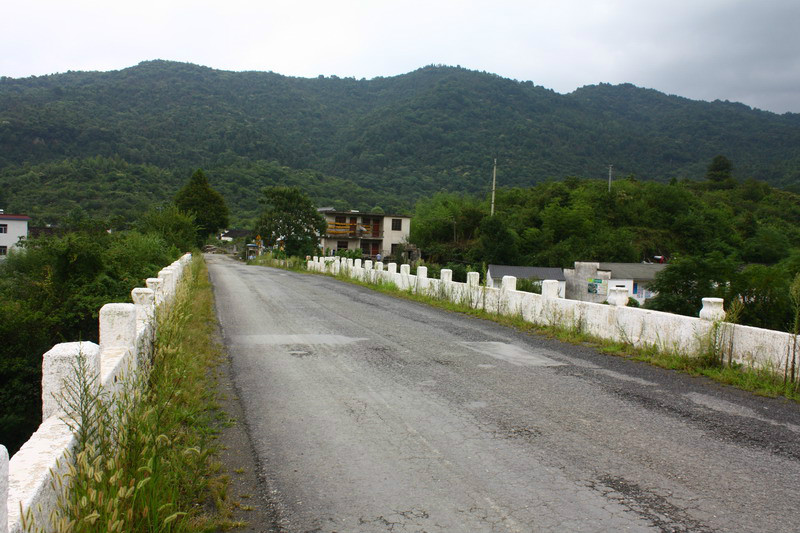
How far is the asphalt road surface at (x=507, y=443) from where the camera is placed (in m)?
3.61

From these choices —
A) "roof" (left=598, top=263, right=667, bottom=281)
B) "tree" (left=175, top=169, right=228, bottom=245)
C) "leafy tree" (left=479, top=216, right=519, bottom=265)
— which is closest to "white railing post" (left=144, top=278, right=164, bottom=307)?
"roof" (left=598, top=263, right=667, bottom=281)

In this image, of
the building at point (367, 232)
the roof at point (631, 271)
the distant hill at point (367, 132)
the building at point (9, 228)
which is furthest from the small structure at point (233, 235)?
the roof at point (631, 271)

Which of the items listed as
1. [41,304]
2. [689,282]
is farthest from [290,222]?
[41,304]

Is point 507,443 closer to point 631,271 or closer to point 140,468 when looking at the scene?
point 140,468

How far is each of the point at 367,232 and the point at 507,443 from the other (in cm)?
6730

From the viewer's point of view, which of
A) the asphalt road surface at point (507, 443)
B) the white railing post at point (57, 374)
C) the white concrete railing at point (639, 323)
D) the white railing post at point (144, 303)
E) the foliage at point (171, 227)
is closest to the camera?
the white railing post at point (57, 374)

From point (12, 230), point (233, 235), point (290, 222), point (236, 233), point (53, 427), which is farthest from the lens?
point (233, 235)

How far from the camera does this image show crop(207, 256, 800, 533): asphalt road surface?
11.8 feet

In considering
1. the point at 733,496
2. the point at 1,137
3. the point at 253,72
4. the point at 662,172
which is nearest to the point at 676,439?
the point at 733,496

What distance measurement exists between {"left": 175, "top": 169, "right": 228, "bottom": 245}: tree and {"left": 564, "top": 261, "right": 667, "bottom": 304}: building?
120ft

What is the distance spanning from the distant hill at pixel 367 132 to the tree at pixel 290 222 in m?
42.0

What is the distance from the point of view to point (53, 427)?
3.18m

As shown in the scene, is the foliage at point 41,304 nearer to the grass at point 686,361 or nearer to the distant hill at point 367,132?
the grass at point 686,361

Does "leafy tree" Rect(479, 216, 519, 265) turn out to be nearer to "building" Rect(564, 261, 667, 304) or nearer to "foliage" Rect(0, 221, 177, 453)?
"building" Rect(564, 261, 667, 304)
